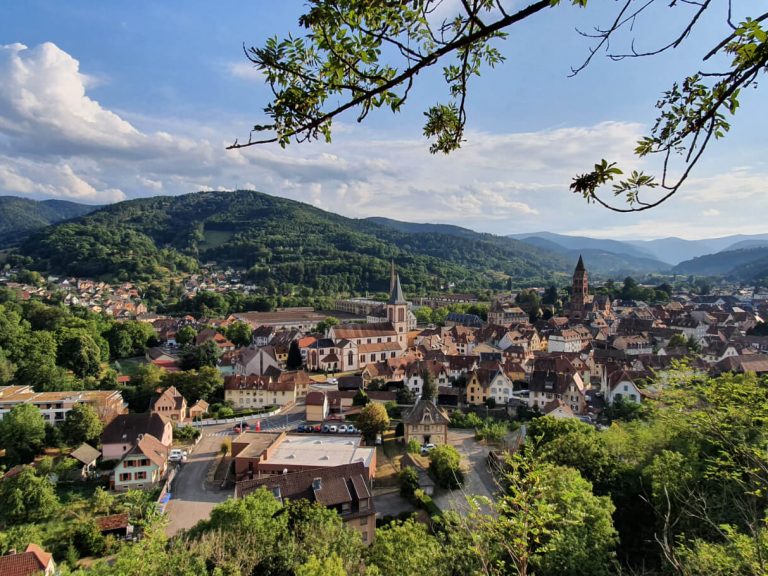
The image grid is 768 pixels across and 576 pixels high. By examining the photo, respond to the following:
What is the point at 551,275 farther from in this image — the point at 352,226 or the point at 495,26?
the point at 495,26

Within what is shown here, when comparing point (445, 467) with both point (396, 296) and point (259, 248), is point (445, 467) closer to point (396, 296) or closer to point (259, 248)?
point (396, 296)

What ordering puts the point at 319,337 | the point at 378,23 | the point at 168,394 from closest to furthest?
the point at 378,23
the point at 168,394
the point at 319,337

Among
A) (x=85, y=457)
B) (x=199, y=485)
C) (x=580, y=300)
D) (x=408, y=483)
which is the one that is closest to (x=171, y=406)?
(x=85, y=457)

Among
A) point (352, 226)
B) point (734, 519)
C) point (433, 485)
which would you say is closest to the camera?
point (734, 519)

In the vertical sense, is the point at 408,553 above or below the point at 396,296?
below

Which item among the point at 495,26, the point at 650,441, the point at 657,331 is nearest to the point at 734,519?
the point at 650,441

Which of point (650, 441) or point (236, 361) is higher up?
point (650, 441)

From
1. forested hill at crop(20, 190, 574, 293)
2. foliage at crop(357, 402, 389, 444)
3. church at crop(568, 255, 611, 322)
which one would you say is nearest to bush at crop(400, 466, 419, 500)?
foliage at crop(357, 402, 389, 444)
